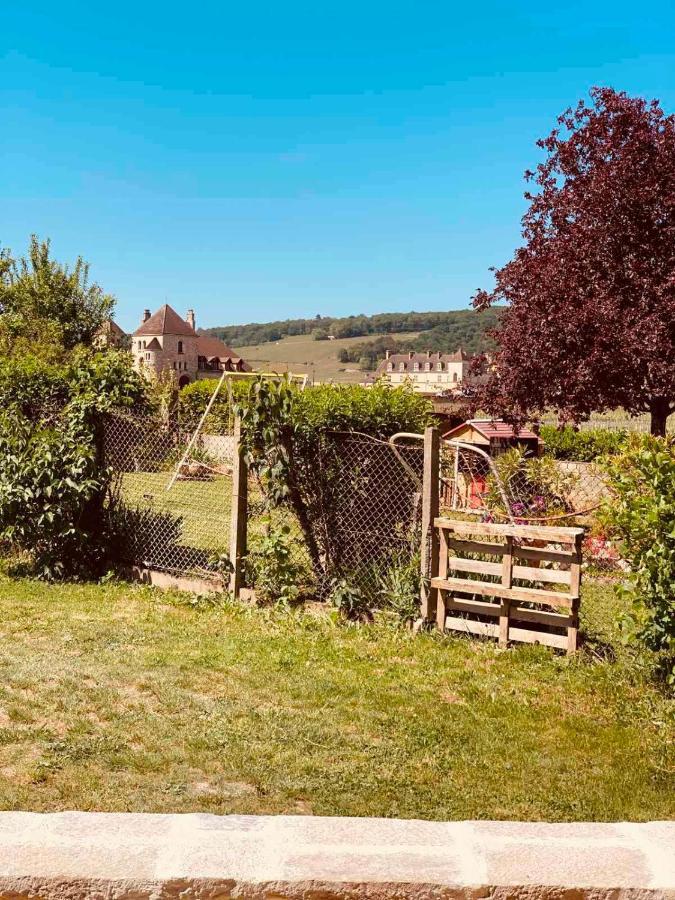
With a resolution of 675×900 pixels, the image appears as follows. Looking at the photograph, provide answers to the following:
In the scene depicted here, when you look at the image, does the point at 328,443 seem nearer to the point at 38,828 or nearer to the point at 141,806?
the point at 141,806

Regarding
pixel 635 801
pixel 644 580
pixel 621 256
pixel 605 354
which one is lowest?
pixel 635 801

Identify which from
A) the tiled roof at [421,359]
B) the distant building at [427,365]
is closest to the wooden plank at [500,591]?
the distant building at [427,365]

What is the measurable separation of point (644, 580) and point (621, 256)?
12.1 metres

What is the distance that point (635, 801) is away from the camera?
12.5 ft

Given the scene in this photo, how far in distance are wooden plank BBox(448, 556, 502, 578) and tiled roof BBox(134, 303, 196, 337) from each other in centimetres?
9689

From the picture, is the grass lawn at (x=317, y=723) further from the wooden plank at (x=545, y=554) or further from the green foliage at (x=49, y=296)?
the green foliage at (x=49, y=296)

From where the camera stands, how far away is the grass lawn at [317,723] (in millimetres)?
3793

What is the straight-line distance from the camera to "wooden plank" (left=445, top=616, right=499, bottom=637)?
20.7 feet

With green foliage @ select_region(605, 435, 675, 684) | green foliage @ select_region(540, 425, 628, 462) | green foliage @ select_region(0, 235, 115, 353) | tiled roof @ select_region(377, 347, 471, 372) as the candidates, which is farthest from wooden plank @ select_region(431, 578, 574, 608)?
tiled roof @ select_region(377, 347, 471, 372)

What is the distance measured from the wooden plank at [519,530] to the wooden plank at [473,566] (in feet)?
0.77

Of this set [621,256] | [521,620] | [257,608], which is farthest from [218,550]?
[621,256]

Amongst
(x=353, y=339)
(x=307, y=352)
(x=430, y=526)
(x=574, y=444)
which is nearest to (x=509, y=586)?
(x=430, y=526)

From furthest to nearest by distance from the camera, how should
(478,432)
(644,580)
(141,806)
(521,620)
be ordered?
(478,432)
(521,620)
(644,580)
(141,806)

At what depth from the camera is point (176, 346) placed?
10100 cm
